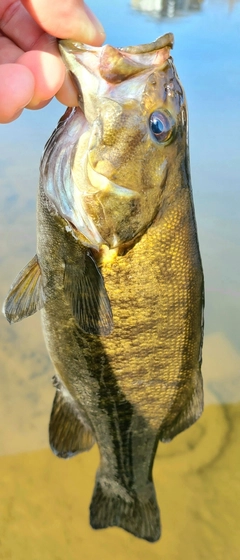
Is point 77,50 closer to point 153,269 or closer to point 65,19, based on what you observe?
point 65,19

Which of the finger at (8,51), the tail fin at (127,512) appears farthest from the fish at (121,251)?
the tail fin at (127,512)

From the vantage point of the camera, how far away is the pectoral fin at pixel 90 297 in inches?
47.9

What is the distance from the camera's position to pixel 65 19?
106 centimetres

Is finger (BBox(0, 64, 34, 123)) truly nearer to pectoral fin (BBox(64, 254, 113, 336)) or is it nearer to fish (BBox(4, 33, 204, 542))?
fish (BBox(4, 33, 204, 542))

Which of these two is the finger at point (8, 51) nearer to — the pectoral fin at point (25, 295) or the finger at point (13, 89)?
the finger at point (13, 89)

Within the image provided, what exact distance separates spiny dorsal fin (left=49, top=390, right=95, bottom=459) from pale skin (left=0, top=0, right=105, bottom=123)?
113 cm

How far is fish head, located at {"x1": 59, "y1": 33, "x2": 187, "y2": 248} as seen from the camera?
42.1 inches

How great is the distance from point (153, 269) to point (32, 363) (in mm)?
1888

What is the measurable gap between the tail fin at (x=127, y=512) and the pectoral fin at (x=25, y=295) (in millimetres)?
931

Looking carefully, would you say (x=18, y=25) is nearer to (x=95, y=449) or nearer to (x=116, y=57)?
(x=116, y=57)

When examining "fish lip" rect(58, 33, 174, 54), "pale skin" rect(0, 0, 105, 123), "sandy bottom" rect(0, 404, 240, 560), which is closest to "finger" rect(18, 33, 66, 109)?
"pale skin" rect(0, 0, 105, 123)

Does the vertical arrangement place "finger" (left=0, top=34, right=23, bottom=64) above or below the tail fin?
above

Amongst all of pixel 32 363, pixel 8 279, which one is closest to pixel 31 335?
pixel 32 363

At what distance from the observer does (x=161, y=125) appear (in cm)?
114
